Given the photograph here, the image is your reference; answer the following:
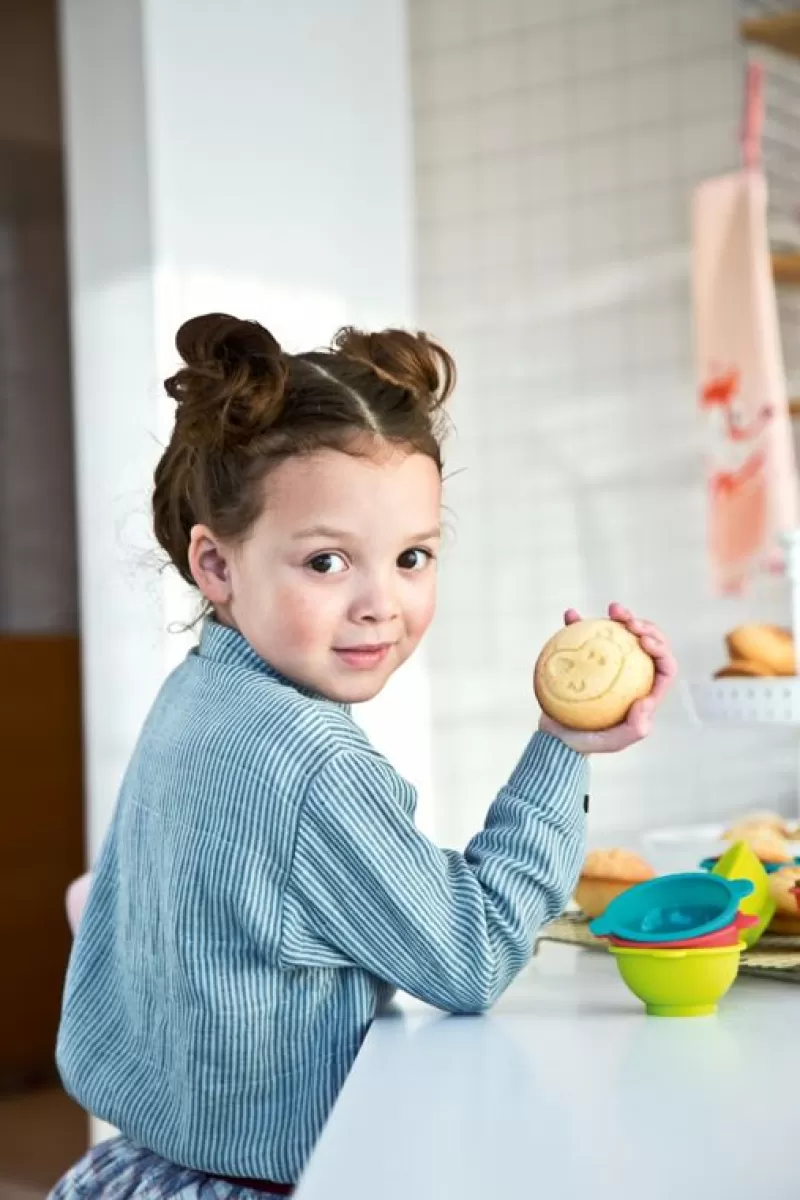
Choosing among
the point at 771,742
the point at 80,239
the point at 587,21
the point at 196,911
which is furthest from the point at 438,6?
the point at 196,911

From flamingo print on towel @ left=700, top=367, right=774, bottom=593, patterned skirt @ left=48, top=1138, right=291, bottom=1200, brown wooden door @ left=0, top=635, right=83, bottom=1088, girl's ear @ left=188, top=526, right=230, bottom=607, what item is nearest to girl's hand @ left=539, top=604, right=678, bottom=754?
girl's ear @ left=188, top=526, right=230, bottom=607

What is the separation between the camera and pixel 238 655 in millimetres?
1043

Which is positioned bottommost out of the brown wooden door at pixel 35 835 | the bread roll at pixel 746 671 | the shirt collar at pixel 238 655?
the brown wooden door at pixel 35 835

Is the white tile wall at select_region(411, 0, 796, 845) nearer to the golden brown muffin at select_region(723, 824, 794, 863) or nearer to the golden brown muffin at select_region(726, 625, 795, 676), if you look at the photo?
the golden brown muffin at select_region(726, 625, 795, 676)

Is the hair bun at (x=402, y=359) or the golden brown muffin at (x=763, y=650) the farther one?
the golden brown muffin at (x=763, y=650)

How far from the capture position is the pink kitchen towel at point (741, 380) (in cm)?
243

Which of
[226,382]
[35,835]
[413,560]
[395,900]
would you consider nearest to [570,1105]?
[395,900]

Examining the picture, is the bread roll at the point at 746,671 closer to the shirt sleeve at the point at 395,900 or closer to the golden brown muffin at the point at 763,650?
the golden brown muffin at the point at 763,650

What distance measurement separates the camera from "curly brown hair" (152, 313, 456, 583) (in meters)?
1.03

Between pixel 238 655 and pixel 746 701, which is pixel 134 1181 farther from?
pixel 746 701

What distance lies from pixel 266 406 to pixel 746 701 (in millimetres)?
525

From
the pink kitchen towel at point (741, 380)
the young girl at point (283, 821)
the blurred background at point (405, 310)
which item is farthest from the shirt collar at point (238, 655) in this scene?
the pink kitchen towel at point (741, 380)

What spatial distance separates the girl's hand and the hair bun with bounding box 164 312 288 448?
267mm

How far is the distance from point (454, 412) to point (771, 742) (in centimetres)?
96
